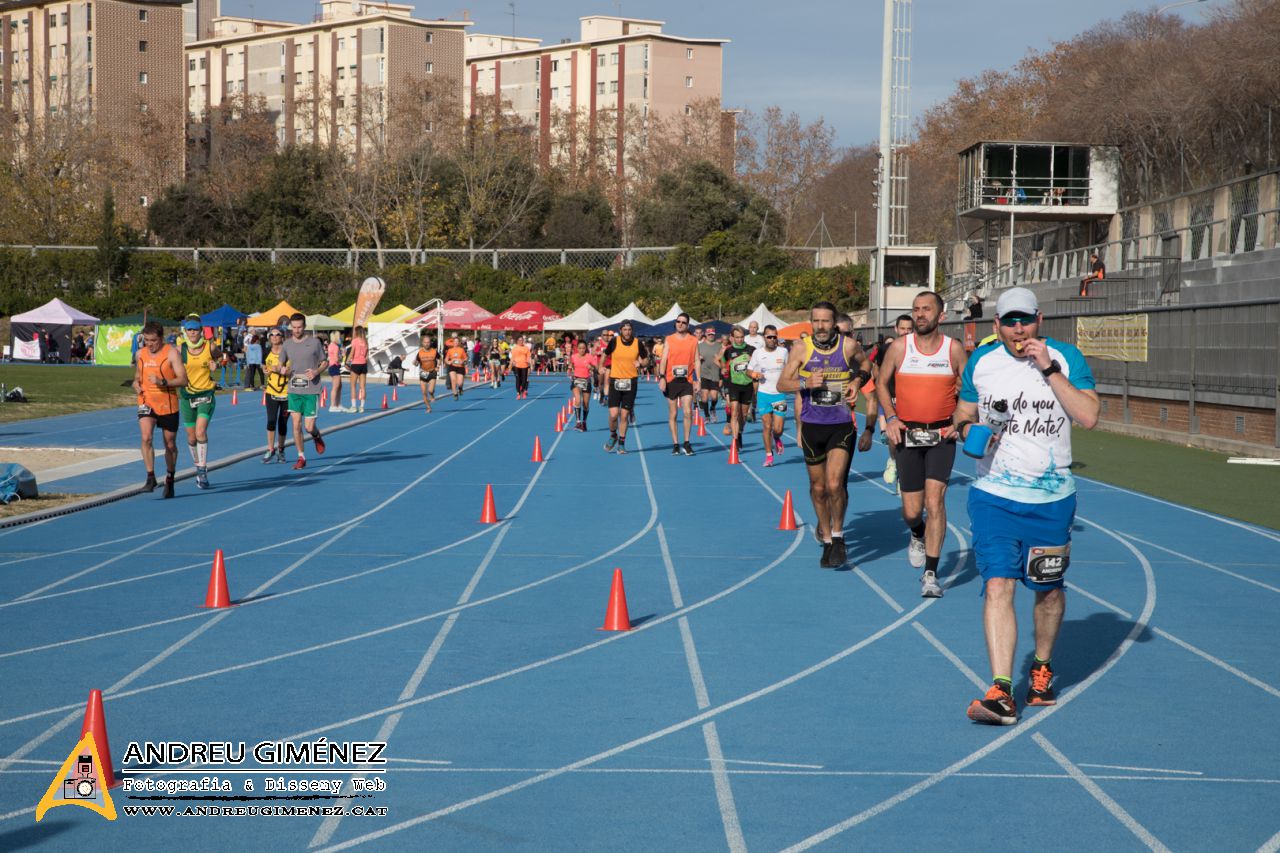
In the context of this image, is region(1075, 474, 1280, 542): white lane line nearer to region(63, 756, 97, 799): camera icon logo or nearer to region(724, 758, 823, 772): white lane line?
region(724, 758, 823, 772): white lane line

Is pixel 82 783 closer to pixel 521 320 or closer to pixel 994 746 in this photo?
pixel 994 746

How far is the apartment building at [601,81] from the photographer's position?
102 metres

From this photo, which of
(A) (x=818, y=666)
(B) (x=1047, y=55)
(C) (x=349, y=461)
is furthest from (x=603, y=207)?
(A) (x=818, y=666)

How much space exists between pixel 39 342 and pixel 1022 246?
137 feet

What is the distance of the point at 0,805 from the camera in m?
5.30

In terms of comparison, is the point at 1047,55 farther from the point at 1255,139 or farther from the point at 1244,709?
the point at 1244,709

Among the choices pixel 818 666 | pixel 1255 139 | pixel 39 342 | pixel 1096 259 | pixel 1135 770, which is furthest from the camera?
pixel 39 342

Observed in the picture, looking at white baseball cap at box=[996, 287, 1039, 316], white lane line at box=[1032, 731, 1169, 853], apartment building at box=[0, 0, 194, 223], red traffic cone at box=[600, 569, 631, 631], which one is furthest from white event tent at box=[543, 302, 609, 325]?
apartment building at box=[0, 0, 194, 223]

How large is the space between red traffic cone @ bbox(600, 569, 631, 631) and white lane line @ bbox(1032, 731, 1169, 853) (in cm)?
297

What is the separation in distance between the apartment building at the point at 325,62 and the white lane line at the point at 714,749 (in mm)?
94622

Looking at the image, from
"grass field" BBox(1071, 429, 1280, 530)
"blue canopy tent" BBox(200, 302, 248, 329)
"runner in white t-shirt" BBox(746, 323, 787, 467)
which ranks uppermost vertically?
"blue canopy tent" BBox(200, 302, 248, 329)

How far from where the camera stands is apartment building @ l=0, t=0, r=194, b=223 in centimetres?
9438

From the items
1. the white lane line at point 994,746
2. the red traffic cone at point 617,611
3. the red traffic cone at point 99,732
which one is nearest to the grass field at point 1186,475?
the white lane line at point 994,746

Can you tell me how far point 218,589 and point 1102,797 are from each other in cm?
601
